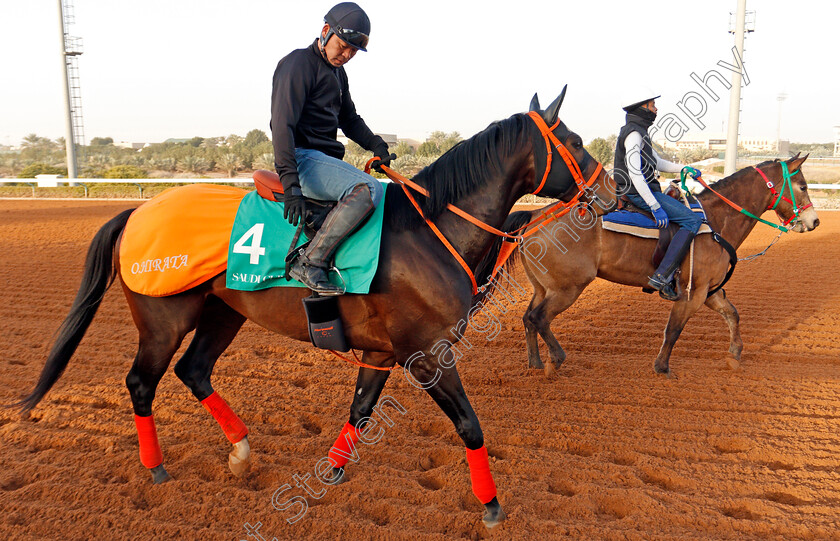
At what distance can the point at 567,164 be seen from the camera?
310cm

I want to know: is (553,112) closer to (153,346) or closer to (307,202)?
(307,202)

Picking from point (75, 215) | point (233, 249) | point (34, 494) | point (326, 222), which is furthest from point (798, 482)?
point (75, 215)

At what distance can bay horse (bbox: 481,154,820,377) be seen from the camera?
5703 millimetres

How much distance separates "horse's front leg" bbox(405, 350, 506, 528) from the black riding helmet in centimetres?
179

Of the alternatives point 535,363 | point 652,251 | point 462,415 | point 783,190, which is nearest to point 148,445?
point 462,415

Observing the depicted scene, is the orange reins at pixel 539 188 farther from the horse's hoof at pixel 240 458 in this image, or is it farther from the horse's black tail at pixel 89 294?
the horse's black tail at pixel 89 294

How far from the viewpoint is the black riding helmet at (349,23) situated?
119 inches

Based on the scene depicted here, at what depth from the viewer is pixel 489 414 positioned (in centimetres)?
461

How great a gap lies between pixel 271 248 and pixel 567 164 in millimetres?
1746

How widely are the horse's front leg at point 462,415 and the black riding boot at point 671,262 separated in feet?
10.7

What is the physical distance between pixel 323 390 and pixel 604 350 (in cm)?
316

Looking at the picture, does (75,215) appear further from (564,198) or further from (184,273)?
(564,198)

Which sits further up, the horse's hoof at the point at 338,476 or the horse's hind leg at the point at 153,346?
the horse's hind leg at the point at 153,346

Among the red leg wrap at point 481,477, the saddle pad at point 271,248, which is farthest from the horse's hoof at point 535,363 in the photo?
the saddle pad at point 271,248
